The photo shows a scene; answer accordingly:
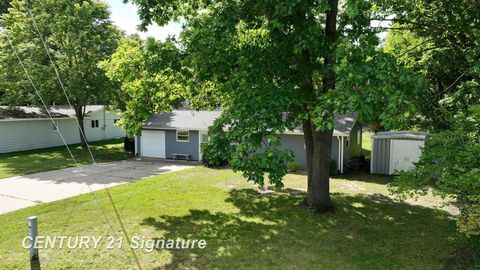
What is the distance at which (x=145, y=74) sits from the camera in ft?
36.8

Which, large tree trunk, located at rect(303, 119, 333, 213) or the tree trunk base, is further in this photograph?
the tree trunk base

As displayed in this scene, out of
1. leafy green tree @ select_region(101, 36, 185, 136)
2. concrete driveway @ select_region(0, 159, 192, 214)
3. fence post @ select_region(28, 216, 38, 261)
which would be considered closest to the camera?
fence post @ select_region(28, 216, 38, 261)

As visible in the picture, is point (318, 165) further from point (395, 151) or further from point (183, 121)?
point (183, 121)

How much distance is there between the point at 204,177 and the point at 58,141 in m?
16.7

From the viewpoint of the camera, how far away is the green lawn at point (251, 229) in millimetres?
7570

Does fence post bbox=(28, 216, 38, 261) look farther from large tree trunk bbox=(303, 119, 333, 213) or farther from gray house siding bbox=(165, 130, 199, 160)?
gray house siding bbox=(165, 130, 199, 160)

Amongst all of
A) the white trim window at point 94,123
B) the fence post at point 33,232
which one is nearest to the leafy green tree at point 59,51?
the white trim window at point 94,123

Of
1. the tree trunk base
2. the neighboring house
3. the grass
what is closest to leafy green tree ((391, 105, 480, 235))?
the tree trunk base

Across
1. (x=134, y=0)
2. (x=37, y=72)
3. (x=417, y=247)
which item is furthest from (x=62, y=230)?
(x=37, y=72)

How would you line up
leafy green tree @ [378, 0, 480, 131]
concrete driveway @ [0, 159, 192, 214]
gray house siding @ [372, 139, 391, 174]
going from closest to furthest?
leafy green tree @ [378, 0, 480, 131] → concrete driveway @ [0, 159, 192, 214] → gray house siding @ [372, 139, 391, 174]

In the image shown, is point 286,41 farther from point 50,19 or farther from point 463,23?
point 50,19

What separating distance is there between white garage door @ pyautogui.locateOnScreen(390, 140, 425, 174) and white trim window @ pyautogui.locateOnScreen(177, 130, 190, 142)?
1159cm

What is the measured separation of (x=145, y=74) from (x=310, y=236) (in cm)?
686

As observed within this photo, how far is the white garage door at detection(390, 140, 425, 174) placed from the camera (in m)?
17.0
